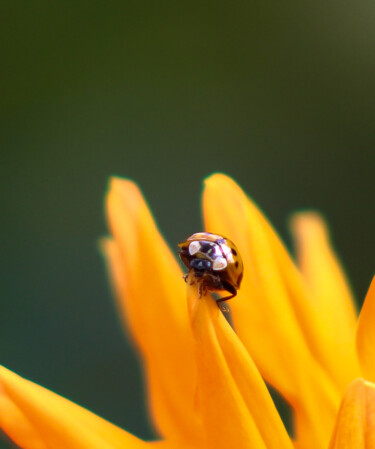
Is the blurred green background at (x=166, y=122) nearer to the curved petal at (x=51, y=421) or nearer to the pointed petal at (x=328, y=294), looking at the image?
the pointed petal at (x=328, y=294)

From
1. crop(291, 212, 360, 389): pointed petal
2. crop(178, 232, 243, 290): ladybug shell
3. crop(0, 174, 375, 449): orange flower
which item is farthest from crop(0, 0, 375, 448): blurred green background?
crop(178, 232, 243, 290): ladybug shell

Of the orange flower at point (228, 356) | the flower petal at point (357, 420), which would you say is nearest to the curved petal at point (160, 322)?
the orange flower at point (228, 356)

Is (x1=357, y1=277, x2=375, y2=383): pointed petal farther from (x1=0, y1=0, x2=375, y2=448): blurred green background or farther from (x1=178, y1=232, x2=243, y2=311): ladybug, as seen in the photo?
(x1=0, y1=0, x2=375, y2=448): blurred green background

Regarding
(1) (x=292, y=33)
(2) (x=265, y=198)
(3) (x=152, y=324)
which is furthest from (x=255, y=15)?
(3) (x=152, y=324)

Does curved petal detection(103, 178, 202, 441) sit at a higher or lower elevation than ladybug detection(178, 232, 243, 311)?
lower

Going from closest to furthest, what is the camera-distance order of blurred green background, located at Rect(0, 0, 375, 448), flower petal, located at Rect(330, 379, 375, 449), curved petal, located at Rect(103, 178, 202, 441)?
flower petal, located at Rect(330, 379, 375, 449) < curved petal, located at Rect(103, 178, 202, 441) < blurred green background, located at Rect(0, 0, 375, 448)

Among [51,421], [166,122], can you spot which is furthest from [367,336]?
[166,122]
